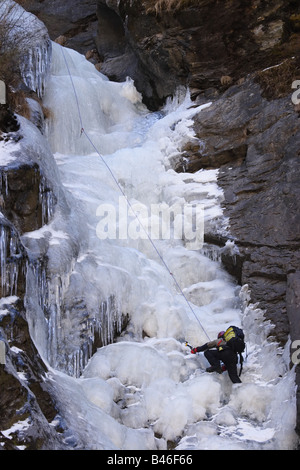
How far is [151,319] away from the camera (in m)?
8.05

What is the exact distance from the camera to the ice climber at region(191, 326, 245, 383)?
276 inches

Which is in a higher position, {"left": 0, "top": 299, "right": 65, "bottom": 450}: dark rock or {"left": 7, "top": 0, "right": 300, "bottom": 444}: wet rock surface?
{"left": 7, "top": 0, "right": 300, "bottom": 444}: wet rock surface

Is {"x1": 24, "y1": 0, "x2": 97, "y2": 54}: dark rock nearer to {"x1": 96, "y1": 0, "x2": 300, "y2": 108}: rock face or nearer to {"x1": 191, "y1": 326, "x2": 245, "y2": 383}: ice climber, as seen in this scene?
{"x1": 96, "y1": 0, "x2": 300, "y2": 108}: rock face

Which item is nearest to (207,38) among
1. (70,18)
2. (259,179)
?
(259,179)

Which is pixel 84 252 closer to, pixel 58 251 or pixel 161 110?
pixel 58 251

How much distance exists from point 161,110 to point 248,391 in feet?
31.4

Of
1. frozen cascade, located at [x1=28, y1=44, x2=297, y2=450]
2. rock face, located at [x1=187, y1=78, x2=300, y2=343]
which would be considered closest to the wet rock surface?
rock face, located at [x1=187, y1=78, x2=300, y2=343]

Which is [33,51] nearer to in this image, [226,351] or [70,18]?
[70,18]

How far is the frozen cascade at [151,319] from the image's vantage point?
6176 millimetres

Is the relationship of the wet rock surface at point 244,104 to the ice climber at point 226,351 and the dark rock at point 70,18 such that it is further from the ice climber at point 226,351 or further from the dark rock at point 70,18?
the dark rock at point 70,18

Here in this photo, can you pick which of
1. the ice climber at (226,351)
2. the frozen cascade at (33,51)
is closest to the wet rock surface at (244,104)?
the ice climber at (226,351)

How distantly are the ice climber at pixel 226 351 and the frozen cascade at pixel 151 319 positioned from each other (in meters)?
0.15

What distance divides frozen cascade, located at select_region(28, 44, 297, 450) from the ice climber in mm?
149

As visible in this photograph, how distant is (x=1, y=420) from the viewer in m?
4.75
